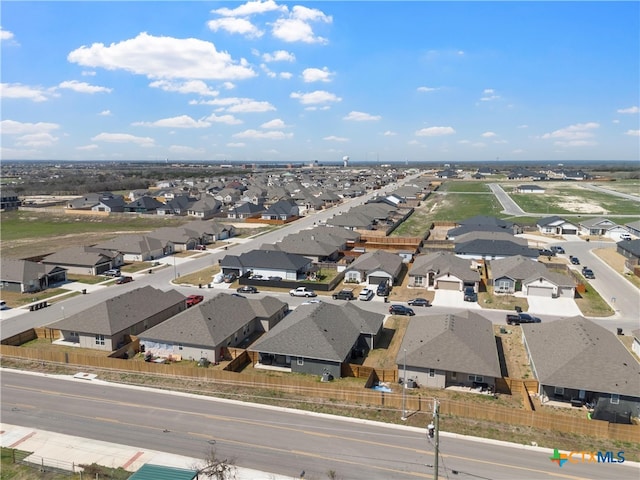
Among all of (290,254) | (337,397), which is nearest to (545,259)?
(290,254)

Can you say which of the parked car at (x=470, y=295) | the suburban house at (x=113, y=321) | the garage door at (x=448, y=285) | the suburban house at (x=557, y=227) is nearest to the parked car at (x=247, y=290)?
the suburban house at (x=113, y=321)

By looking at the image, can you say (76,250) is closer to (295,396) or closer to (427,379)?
(295,396)

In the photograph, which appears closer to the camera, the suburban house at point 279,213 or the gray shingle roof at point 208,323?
the gray shingle roof at point 208,323

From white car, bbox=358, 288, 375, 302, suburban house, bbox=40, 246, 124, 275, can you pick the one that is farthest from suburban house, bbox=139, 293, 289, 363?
suburban house, bbox=40, 246, 124, 275

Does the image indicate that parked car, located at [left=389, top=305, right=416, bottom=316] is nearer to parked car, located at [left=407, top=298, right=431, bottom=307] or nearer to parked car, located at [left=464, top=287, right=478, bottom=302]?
parked car, located at [left=407, top=298, right=431, bottom=307]

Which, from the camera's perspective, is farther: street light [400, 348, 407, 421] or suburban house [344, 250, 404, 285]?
suburban house [344, 250, 404, 285]

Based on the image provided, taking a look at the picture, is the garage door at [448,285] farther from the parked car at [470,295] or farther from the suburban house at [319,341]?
the suburban house at [319,341]
